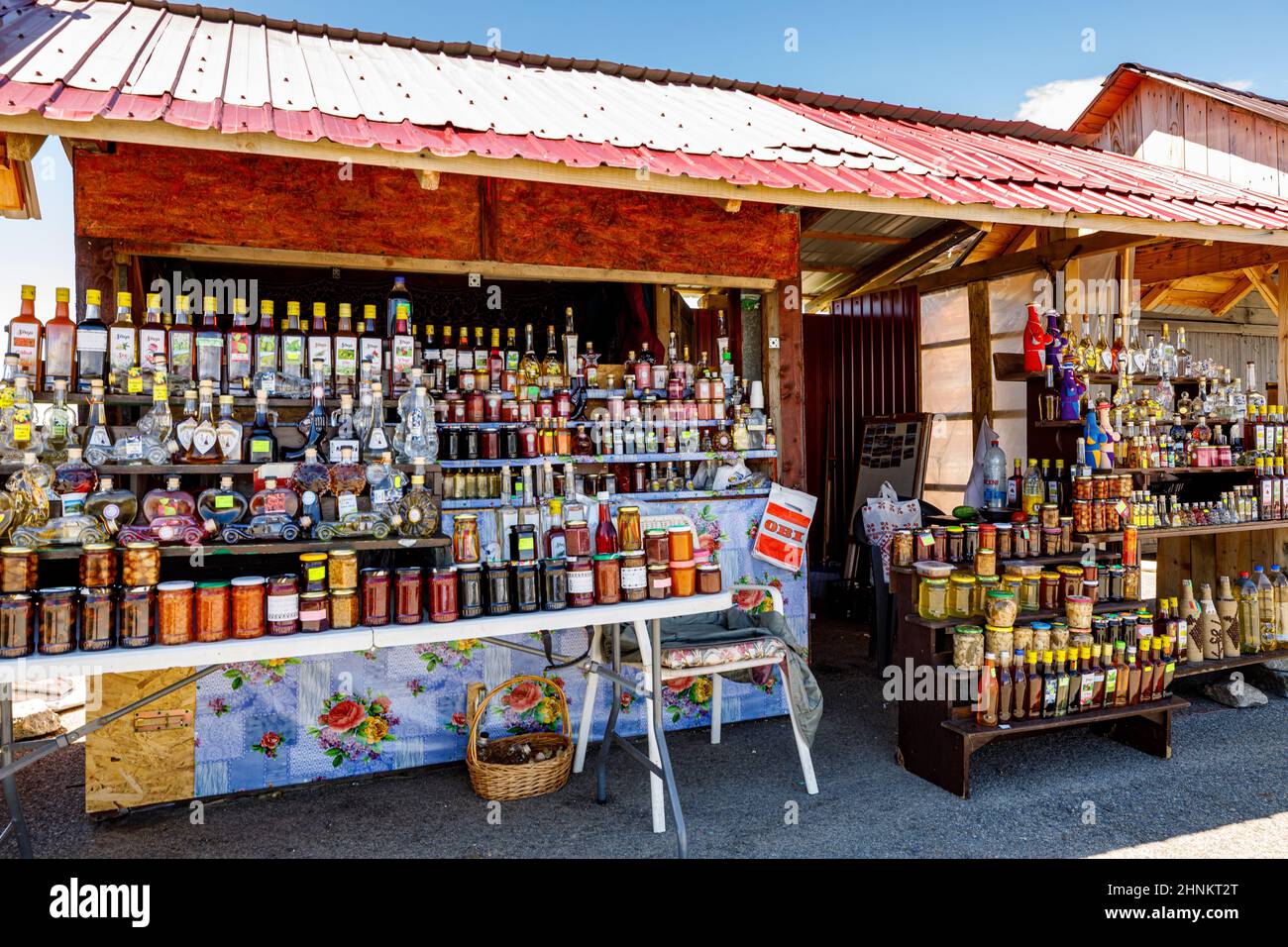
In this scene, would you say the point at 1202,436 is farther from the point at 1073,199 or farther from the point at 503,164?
the point at 503,164

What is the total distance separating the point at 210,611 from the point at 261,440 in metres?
0.84

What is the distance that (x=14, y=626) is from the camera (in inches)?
84.1

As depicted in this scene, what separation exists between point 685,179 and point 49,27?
9.73 ft

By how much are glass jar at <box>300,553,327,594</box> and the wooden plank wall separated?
9.79 meters

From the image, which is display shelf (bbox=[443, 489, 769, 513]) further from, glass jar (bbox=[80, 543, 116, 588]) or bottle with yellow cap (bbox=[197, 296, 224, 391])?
glass jar (bbox=[80, 543, 116, 588])

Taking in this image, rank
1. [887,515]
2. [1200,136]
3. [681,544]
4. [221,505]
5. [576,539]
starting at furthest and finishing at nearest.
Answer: [1200,136] < [887,515] < [681,544] < [576,539] < [221,505]

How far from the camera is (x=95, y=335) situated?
306cm

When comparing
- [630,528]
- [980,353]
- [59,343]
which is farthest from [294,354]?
[980,353]

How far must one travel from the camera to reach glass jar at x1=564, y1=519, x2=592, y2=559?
2.68 m

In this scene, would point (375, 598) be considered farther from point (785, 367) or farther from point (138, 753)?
point (785, 367)

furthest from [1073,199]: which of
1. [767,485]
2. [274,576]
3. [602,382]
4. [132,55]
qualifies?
[132,55]

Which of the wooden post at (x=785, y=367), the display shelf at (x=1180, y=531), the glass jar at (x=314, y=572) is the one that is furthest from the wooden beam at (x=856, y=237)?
the glass jar at (x=314, y=572)

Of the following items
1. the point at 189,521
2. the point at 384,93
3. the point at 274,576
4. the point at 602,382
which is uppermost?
the point at 384,93
